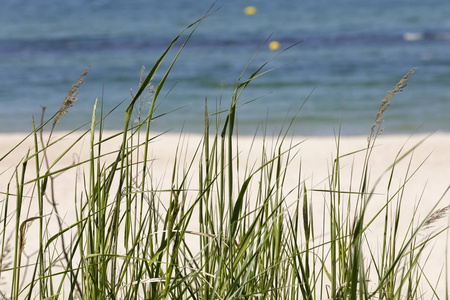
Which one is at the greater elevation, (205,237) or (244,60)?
(244,60)

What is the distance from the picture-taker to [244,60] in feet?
41.7

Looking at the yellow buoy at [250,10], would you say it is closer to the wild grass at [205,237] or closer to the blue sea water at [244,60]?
the blue sea water at [244,60]

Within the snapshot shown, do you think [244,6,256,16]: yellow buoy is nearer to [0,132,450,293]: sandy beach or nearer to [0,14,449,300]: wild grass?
[0,132,450,293]: sandy beach

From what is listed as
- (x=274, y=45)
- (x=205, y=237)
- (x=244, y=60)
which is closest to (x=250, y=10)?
(x=274, y=45)

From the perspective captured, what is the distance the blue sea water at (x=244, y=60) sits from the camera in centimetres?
824

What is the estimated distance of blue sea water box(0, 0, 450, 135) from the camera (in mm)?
8242

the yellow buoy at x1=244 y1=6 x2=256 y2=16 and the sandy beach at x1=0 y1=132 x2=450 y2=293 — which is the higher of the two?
the yellow buoy at x1=244 y1=6 x2=256 y2=16

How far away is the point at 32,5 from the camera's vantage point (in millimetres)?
23656

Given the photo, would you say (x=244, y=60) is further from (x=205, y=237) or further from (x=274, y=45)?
(x=205, y=237)

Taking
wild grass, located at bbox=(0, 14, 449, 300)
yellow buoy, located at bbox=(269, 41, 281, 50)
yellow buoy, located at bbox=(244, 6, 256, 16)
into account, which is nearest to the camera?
wild grass, located at bbox=(0, 14, 449, 300)

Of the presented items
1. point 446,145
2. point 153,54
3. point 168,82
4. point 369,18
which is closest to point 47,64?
point 153,54

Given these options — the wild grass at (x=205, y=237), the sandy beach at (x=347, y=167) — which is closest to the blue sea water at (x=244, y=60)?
the sandy beach at (x=347, y=167)

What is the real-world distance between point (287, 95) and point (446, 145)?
144 inches

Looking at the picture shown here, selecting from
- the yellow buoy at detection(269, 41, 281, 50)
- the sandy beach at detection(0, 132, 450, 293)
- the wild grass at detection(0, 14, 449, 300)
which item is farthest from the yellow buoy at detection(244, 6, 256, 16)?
the wild grass at detection(0, 14, 449, 300)
